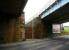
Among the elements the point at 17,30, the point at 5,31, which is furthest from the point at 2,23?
the point at 17,30

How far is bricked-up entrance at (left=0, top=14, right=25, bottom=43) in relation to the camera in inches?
1068

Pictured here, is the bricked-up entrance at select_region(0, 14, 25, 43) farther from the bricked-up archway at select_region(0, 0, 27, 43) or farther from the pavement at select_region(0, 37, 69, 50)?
the pavement at select_region(0, 37, 69, 50)

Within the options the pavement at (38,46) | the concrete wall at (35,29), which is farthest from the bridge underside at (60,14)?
the pavement at (38,46)

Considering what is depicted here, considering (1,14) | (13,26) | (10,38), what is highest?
(1,14)

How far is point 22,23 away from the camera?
30172 millimetres

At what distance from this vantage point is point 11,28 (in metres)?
28.2

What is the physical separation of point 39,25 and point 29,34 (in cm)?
306

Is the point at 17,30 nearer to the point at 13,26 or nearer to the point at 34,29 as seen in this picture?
the point at 13,26

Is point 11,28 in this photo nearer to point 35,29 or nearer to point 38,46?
point 35,29

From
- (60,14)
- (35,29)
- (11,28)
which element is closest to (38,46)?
(11,28)

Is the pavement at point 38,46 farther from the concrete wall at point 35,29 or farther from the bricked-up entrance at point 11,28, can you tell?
the concrete wall at point 35,29

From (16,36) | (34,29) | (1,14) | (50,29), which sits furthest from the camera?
(50,29)

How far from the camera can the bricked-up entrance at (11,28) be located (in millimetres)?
27125

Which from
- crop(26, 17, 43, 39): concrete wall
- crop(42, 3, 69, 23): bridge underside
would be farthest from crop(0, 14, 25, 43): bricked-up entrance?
crop(26, 17, 43, 39): concrete wall
